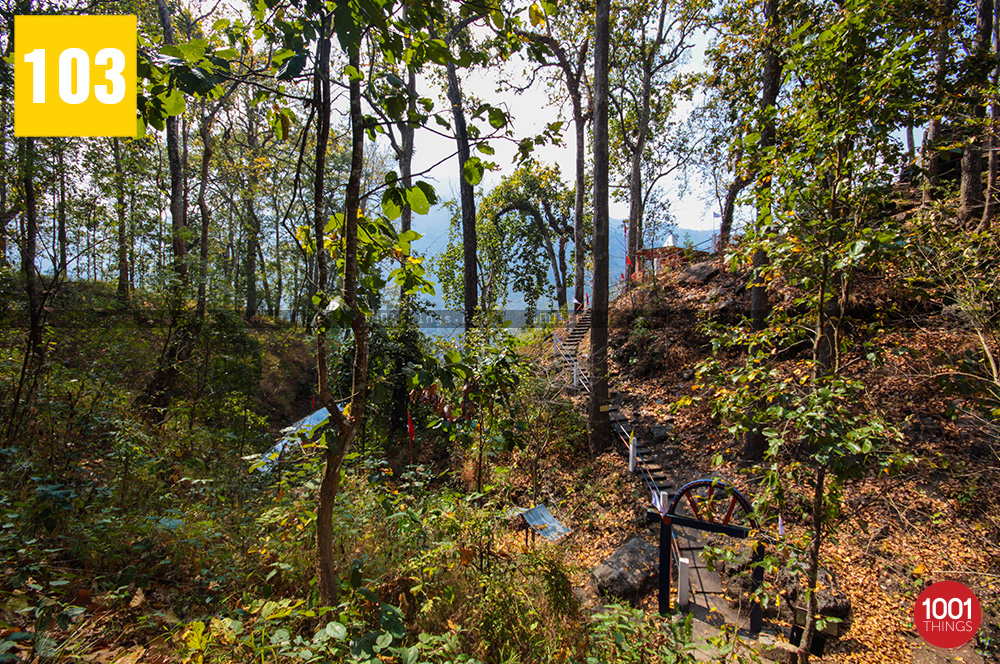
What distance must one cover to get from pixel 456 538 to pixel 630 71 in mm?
17479

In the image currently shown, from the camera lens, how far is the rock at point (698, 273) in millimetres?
12062

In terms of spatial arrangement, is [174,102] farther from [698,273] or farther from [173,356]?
[698,273]

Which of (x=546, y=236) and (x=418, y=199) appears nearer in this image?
(x=418, y=199)

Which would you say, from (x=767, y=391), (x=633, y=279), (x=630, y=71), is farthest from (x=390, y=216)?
(x=630, y=71)

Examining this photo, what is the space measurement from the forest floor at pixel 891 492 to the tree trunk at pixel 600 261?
0.74 m

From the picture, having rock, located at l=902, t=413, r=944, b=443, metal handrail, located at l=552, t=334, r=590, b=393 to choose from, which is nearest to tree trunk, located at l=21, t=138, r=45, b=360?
metal handrail, located at l=552, t=334, r=590, b=393

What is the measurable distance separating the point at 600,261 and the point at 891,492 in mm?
5700

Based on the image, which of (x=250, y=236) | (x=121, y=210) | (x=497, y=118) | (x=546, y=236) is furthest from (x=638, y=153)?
(x=250, y=236)

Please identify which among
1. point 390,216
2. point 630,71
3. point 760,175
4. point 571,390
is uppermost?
point 630,71

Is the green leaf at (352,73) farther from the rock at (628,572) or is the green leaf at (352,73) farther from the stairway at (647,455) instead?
the stairway at (647,455)

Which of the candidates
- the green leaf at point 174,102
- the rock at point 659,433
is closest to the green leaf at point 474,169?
the green leaf at point 174,102

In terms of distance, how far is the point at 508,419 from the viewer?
3109 millimetres

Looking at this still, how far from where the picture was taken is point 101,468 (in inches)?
A: 153

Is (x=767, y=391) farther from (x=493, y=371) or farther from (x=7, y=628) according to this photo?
(x=7, y=628)
